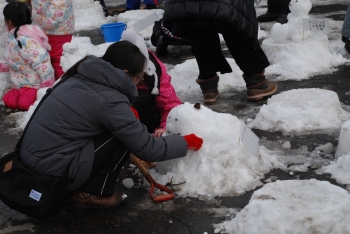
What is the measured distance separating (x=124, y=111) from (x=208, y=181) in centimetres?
70

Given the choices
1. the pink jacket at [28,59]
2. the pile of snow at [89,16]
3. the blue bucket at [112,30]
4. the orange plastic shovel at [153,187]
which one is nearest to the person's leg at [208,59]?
the orange plastic shovel at [153,187]

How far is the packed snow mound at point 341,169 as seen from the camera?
2988 millimetres

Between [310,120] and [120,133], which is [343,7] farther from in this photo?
[120,133]

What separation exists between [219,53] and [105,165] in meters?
1.91

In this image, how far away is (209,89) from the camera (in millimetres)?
4512

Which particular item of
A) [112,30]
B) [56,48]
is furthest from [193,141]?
[112,30]

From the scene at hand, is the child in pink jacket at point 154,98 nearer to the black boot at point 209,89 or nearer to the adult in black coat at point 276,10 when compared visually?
the black boot at point 209,89

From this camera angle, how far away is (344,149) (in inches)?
124

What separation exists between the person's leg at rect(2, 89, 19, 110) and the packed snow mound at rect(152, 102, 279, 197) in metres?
2.27

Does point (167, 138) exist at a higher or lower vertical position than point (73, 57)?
higher

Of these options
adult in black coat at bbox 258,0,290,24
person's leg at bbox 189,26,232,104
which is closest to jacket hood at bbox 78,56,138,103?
person's leg at bbox 189,26,232,104

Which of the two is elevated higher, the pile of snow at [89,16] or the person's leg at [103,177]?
the person's leg at [103,177]

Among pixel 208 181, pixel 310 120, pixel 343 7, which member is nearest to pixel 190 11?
pixel 310 120

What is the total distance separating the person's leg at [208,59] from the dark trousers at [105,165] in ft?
5.51
